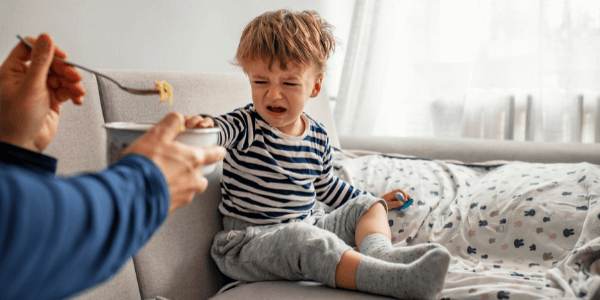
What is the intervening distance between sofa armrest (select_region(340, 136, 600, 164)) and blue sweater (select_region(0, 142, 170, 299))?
146 centimetres

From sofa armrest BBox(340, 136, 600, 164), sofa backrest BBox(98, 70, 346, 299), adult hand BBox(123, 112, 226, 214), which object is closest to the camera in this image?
adult hand BBox(123, 112, 226, 214)

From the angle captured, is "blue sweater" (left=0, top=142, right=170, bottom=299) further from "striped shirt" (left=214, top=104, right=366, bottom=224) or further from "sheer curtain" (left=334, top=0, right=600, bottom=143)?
"sheer curtain" (left=334, top=0, right=600, bottom=143)

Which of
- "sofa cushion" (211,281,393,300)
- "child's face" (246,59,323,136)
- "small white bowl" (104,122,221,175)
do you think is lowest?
"sofa cushion" (211,281,393,300)

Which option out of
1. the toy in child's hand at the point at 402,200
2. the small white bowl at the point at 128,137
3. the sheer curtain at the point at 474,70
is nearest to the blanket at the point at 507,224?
the toy in child's hand at the point at 402,200

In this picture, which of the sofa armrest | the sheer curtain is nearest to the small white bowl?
the sofa armrest

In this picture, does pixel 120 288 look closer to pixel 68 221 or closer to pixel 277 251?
pixel 277 251

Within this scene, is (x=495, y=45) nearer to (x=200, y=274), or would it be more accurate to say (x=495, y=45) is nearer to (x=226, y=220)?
(x=226, y=220)

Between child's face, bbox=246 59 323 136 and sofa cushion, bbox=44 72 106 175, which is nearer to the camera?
sofa cushion, bbox=44 72 106 175

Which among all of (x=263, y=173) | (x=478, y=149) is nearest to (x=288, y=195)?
(x=263, y=173)

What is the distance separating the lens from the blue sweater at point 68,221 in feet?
1.00

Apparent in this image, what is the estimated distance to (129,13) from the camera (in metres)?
1.23

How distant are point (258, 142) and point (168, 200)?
0.61m

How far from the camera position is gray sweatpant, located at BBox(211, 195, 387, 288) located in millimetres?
821

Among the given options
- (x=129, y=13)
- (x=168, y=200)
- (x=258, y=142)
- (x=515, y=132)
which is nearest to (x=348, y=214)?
(x=258, y=142)
